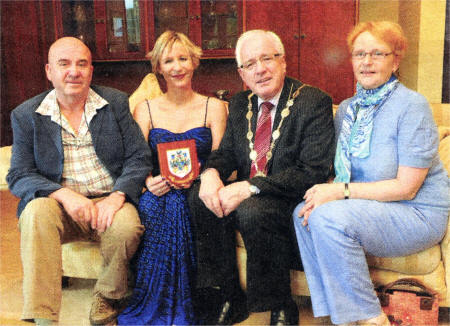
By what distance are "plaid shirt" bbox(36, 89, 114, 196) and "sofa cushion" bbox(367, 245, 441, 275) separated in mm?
1179

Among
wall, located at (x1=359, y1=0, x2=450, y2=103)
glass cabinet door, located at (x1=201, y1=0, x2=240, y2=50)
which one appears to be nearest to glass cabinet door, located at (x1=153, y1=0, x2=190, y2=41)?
glass cabinet door, located at (x1=201, y1=0, x2=240, y2=50)

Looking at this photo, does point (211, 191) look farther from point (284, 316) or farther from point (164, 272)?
point (284, 316)

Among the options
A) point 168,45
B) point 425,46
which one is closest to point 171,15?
point 168,45

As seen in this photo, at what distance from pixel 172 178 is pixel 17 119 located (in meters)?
0.71

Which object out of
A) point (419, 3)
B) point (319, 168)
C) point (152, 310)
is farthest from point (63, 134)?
point (419, 3)

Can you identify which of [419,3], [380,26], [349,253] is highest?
[419,3]

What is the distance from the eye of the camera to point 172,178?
195 centimetres

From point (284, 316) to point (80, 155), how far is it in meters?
1.09

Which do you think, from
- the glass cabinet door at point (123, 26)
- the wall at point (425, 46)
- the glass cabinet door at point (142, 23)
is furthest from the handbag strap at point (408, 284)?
the glass cabinet door at point (123, 26)

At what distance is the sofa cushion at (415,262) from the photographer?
166 cm

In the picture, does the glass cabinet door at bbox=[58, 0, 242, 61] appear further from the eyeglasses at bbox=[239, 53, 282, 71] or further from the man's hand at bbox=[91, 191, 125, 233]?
the man's hand at bbox=[91, 191, 125, 233]

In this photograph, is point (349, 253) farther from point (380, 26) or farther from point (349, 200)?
point (380, 26)

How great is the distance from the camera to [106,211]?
1.83 m

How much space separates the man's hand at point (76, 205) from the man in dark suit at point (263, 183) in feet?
1.33
